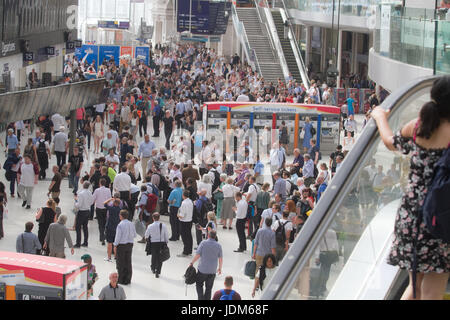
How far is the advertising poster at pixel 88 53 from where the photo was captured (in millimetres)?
52188

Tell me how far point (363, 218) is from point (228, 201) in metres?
11.8

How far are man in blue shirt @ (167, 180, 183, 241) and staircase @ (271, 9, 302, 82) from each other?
27055 millimetres

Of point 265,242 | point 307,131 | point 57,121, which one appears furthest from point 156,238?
point 307,131

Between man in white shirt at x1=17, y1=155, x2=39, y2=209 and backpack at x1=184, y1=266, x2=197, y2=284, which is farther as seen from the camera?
man in white shirt at x1=17, y1=155, x2=39, y2=209

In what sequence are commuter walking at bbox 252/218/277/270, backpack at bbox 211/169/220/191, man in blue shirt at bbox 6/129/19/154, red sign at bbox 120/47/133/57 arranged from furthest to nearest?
red sign at bbox 120/47/133/57, man in blue shirt at bbox 6/129/19/154, backpack at bbox 211/169/220/191, commuter walking at bbox 252/218/277/270

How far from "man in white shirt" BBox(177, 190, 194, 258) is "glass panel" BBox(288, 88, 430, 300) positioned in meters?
10.00

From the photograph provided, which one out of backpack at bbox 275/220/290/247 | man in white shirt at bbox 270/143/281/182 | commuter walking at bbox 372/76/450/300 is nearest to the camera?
commuter walking at bbox 372/76/450/300

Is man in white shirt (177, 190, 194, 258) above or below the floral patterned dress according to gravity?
below

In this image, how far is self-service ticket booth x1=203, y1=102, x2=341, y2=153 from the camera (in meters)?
27.3

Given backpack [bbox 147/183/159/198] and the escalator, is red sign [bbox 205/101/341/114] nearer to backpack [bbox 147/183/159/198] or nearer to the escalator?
backpack [bbox 147/183/159/198]

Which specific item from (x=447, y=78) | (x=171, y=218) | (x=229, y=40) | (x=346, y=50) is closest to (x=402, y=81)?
(x=171, y=218)

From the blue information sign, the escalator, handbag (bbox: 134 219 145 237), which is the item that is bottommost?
handbag (bbox: 134 219 145 237)

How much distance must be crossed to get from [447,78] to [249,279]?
1041cm

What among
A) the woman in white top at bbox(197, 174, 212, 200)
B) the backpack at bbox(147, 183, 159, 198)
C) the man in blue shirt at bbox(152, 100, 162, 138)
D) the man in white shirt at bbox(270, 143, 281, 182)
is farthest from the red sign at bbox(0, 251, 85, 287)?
the man in blue shirt at bbox(152, 100, 162, 138)
